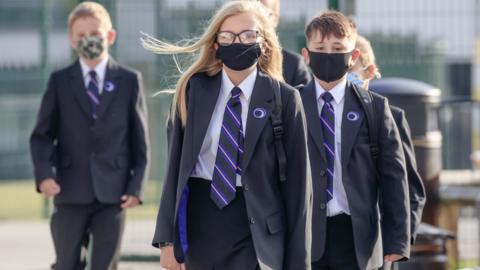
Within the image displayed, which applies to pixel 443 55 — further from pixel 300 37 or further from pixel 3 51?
pixel 3 51

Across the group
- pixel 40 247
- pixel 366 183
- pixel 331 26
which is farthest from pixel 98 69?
pixel 40 247

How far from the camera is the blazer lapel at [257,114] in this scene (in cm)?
528

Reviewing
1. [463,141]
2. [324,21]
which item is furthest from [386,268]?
[463,141]

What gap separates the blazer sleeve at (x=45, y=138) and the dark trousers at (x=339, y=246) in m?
2.59

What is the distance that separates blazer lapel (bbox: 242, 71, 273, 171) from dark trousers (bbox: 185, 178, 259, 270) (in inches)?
7.2

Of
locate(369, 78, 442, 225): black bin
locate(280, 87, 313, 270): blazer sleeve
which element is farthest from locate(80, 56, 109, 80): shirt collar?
locate(280, 87, 313, 270): blazer sleeve

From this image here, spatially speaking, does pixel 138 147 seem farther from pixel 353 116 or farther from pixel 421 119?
pixel 353 116

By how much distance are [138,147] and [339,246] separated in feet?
8.06

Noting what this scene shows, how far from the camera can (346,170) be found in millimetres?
6004

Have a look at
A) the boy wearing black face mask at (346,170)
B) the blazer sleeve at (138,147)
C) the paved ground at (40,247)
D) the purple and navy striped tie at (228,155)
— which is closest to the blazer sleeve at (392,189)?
the boy wearing black face mask at (346,170)

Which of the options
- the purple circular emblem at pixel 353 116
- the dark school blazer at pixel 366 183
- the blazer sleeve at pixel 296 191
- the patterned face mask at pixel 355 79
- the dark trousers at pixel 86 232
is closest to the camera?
the blazer sleeve at pixel 296 191

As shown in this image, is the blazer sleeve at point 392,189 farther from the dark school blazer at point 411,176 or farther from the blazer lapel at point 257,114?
the blazer lapel at point 257,114

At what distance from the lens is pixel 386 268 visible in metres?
6.31

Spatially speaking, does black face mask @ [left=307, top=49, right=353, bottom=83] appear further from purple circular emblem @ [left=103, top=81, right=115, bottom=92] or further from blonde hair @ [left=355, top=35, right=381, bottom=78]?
purple circular emblem @ [left=103, top=81, right=115, bottom=92]
